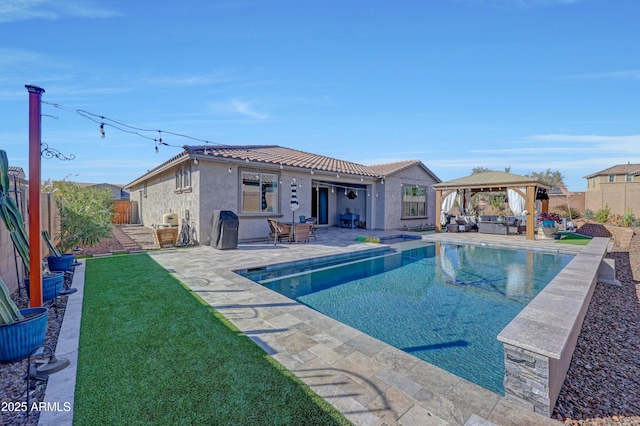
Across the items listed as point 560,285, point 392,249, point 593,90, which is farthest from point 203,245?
point 593,90

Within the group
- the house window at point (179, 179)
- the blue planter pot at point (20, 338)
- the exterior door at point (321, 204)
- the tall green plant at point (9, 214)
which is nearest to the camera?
the blue planter pot at point (20, 338)

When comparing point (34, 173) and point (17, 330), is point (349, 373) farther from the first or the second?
point (34, 173)

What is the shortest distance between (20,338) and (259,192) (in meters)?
9.71

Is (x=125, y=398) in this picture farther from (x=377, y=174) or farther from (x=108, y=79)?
(x=377, y=174)

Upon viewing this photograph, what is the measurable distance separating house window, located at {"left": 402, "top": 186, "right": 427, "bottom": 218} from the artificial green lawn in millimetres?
16430

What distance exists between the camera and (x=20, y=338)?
2693mm

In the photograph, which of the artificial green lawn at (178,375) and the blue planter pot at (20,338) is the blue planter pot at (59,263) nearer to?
the artificial green lawn at (178,375)

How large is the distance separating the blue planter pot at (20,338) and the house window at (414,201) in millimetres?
18034

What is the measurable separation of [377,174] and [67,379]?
1633 centimetres

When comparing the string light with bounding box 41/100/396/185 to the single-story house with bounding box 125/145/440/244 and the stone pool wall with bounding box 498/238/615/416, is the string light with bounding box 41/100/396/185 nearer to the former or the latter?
the single-story house with bounding box 125/145/440/244

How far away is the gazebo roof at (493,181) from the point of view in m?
13.7

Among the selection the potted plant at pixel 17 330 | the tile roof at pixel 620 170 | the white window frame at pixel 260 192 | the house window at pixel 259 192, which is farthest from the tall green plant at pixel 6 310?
the tile roof at pixel 620 170

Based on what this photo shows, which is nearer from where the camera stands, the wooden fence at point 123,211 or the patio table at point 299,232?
the patio table at point 299,232

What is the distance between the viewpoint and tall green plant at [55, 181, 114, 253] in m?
7.62
